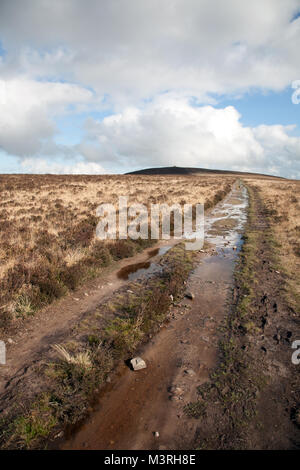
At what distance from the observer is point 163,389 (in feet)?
15.5

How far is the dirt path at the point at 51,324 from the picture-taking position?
5.15 m

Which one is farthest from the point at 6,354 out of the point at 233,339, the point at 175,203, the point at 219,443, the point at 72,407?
the point at 175,203

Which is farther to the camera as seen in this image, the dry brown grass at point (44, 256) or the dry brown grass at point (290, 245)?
the dry brown grass at point (290, 245)

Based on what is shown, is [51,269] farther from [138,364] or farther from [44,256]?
[138,364]

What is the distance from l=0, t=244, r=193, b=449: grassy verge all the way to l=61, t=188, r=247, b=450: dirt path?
290 mm

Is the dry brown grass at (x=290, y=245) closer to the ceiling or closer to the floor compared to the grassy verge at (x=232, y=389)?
closer to the ceiling

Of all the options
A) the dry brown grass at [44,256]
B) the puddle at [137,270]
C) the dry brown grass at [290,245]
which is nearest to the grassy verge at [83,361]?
the puddle at [137,270]

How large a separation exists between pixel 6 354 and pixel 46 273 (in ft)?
10.4

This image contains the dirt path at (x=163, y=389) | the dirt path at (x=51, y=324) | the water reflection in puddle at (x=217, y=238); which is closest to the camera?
the dirt path at (x=163, y=389)

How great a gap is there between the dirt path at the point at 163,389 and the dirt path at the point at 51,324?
1.85 metres

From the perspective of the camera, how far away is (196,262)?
11156 millimetres

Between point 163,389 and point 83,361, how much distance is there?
64.3 inches

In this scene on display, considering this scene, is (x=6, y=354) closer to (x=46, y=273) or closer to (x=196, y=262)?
(x=46, y=273)

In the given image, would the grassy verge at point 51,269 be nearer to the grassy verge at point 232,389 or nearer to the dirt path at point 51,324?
the dirt path at point 51,324
